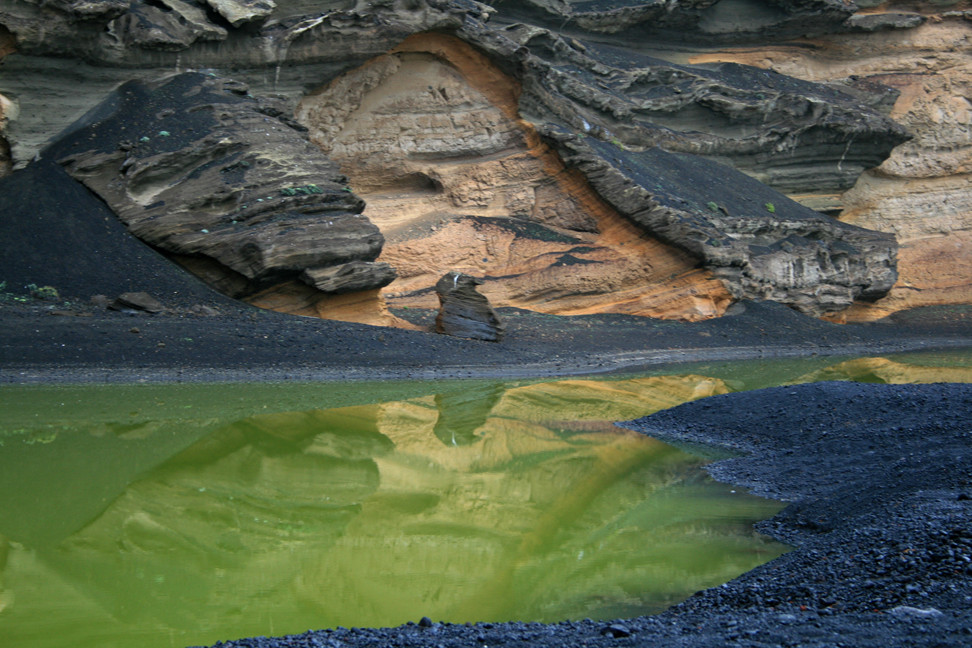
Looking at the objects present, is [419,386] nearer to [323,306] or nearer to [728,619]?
[323,306]

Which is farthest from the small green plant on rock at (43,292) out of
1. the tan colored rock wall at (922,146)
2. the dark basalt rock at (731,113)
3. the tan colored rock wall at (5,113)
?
the tan colored rock wall at (922,146)

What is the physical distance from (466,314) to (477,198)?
8.25m

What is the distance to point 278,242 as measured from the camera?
1884 cm

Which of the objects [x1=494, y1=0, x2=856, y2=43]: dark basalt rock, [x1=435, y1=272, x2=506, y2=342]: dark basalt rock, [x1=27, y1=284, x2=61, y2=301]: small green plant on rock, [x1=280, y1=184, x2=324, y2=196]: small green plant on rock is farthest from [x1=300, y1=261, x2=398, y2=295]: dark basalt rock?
[x1=494, y1=0, x2=856, y2=43]: dark basalt rock

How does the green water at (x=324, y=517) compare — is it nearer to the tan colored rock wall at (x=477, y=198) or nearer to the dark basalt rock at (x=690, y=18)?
the tan colored rock wall at (x=477, y=198)

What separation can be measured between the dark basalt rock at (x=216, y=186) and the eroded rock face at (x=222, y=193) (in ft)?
0.08

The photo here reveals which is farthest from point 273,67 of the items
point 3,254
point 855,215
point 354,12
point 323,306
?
point 855,215

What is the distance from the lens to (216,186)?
19.3 metres

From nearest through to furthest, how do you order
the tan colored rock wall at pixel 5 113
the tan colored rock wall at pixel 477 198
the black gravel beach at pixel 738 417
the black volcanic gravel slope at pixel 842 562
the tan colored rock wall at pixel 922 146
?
the black volcanic gravel slope at pixel 842 562, the black gravel beach at pixel 738 417, the tan colored rock wall at pixel 5 113, the tan colored rock wall at pixel 477 198, the tan colored rock wall at pixel 922 146

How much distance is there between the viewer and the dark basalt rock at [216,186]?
61.9ft

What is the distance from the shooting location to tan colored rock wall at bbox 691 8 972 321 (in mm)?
34500

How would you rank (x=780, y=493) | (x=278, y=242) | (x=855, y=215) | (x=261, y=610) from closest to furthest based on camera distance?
(x=261, y=610)
(x=780, y=493)
(x=278, y=242)
(x=855, y=215)

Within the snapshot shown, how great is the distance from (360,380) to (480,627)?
11.6 metres

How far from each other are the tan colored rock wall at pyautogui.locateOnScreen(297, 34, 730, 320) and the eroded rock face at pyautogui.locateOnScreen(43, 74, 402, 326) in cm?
477
